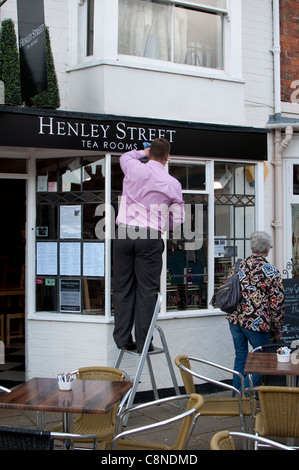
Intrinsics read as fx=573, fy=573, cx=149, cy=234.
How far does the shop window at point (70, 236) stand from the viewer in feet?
21.6

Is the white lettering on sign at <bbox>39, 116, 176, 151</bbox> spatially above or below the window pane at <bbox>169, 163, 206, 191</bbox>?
above

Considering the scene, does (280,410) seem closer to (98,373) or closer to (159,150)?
(98,373)

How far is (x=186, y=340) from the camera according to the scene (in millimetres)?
6910

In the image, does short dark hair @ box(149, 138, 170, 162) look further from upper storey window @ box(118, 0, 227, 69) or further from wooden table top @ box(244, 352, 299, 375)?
wooden table top @ box(244, 352, 299, 375)

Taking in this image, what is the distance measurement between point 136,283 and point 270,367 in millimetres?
1588

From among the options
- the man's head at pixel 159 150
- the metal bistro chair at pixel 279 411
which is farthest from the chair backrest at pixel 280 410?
the man's head at pixel 159 150

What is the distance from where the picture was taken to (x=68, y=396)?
12.1 feet

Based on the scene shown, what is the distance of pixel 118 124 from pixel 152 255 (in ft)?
5.97

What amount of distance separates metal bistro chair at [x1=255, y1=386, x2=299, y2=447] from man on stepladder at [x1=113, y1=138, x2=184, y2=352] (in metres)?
1.79

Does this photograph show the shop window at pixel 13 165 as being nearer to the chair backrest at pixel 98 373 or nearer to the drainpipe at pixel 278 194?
the chair backrest at pixel 98 373

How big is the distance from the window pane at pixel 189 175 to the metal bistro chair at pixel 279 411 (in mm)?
3710

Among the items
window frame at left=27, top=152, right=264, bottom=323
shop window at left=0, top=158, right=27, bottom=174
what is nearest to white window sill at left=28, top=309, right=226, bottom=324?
window frame at left=27, top=152, right=264, bottom=323

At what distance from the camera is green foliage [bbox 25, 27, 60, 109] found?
631cm

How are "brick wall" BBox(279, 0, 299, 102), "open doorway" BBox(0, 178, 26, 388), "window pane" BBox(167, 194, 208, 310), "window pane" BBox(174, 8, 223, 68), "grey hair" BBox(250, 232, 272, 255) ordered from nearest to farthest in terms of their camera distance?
"grey hair" BBox(250, 232, 272, 255) → "window pane" BBox(167, 194, 208, 310) → "window pane" BBox(174, 8, 223, 68) → "brick wall" BBox(279, 0, 299, 102) → "open doorway" BBox(0, 178, 26, 388)
